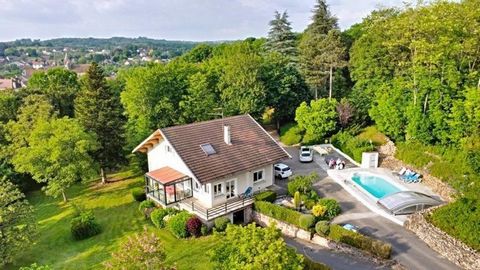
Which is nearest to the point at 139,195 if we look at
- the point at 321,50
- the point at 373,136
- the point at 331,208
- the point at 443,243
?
the point at 331,208

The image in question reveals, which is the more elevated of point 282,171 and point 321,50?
point 321,50

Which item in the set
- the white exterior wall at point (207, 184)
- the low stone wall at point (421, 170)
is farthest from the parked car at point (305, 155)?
the white exterior wall at point (207, 184)

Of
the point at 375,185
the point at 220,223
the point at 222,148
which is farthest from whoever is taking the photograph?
the point at 375,185

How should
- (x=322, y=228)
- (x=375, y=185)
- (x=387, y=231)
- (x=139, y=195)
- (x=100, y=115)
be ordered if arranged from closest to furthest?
(x=322, y=228) < (x=387, y=231) < (x=139, y=195) < (x=375, y=185) < (x=100, y=115)

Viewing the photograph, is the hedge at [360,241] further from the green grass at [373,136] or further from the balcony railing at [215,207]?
the green grass at [373,136]

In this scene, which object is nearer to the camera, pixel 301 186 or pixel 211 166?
pixel 211 166

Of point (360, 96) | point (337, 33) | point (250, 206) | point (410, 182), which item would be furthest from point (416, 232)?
point (337, 33)

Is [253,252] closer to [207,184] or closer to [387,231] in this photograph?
[207,184]
